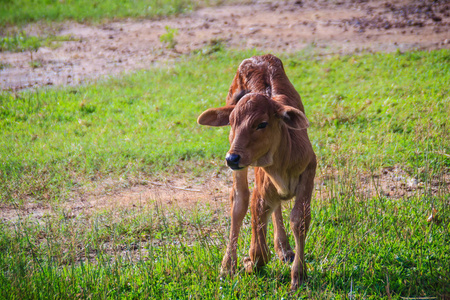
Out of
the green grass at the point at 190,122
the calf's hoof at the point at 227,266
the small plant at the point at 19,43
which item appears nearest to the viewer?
the calf's hoof at the point at 227,266

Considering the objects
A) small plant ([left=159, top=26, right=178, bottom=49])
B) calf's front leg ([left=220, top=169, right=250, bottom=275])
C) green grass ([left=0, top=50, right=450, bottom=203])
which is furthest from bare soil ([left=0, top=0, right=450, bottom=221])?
calf's front leg ([left=220, top=169, right=250, bottom=275])

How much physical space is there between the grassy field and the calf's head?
83 centimetres

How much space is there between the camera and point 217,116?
13.8 feet

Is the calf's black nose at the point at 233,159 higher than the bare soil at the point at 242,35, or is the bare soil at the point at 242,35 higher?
the calf's black nose at the point at 233,159

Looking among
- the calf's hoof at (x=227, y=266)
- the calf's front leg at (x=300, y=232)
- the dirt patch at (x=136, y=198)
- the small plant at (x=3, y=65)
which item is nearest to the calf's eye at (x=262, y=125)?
the calf's front leg at (x=300, y=232)

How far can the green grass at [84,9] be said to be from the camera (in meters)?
15.0

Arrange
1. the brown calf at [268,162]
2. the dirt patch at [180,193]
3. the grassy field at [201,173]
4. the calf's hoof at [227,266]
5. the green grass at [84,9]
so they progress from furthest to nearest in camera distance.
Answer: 1. the green grass at [84,9]
2. the dirt patch at [180,193]
3. the calf's hoof at [227,266]
4. the grassy field at [201,173]
5. the brown calf at [268,162]

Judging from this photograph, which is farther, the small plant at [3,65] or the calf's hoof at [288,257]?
the small plant at [3,65]

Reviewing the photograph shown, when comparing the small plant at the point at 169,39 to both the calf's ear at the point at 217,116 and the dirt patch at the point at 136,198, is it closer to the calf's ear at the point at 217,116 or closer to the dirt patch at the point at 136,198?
the dirt patch at the point at 136,198

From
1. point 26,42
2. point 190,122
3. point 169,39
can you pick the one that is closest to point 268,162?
point 190,122

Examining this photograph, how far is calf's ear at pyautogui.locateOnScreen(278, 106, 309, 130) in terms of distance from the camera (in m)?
3.84

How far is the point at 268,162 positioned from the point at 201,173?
311 cm

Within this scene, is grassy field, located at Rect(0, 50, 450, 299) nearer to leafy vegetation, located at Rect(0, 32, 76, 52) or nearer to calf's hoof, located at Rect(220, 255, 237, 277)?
calf's hoof, located at Rect(220, 255, 237, 277)

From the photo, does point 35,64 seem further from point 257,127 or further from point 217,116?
point 257,127
